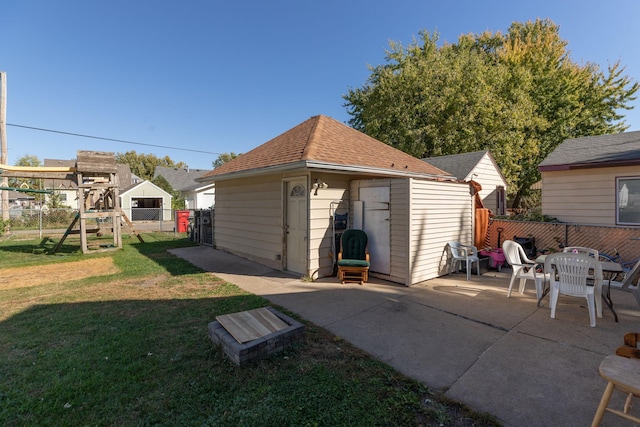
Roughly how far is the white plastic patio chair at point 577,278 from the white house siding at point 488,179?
9409 millimetres

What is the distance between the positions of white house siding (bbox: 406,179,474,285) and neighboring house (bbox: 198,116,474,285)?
0.07 ft

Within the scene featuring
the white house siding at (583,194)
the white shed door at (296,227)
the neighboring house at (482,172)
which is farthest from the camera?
the neighboring house at (482,172)

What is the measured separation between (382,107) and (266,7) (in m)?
9.91

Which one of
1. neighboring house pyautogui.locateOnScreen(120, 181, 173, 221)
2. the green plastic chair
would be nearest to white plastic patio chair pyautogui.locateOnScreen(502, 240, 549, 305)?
the green plastic chair

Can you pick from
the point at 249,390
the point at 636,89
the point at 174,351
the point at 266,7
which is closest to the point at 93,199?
the point at 266,7

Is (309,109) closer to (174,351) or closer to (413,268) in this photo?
(413,268)

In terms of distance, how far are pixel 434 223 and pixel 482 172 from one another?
9302mm

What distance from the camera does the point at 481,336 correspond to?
11.8ft

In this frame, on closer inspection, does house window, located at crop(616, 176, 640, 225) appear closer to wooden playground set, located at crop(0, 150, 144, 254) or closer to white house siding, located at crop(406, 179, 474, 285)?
white house siding, located at crop(406, 179, 474, 285)

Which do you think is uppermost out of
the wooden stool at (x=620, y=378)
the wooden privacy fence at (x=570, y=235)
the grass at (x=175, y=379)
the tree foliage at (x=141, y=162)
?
the tree foliage at (x=141, y=162)

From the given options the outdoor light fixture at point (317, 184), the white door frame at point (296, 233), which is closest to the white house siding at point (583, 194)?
the outdoor light fixture at point (317, 184)

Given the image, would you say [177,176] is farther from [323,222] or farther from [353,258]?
[353,258]

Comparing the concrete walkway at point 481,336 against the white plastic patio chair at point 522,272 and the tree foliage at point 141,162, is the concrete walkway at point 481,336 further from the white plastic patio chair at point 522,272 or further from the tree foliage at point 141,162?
the tree foliage at point 141,162

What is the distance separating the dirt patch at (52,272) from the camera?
612 cm
